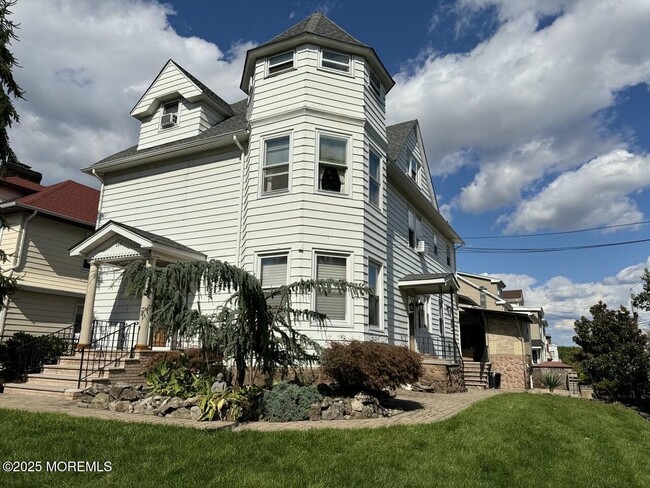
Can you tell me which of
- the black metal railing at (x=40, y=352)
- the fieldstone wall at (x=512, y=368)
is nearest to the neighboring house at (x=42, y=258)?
the black metal railing at (x=40, y=352)

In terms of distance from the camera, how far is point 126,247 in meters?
12.4

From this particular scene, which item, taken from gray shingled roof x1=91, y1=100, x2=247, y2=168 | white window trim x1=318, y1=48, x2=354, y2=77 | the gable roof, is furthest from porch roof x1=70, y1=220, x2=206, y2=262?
white window trim x1=318, y1=48, x2=354, y2=77

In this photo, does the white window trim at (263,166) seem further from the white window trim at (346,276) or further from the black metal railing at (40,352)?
the black metal railing at (40,352)

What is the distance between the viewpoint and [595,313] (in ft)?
51.7

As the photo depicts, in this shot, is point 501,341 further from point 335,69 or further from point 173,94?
point 173,94

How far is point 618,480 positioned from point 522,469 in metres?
1.30

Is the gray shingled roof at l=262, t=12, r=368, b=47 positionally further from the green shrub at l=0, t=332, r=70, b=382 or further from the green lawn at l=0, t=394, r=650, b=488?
the green lawn at l=0, t=394, r=650, b=488

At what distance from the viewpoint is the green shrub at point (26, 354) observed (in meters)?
11.7

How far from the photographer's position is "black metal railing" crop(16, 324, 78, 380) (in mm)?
11938

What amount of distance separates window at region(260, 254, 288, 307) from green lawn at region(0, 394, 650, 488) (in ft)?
17.9

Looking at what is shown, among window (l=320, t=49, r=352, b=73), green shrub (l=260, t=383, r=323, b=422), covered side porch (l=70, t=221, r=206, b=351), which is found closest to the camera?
green shrub (l=260, t=383, r=323, b=422)

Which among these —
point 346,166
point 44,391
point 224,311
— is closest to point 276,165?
point 346,166

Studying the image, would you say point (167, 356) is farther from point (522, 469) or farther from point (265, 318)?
point (522, 469)

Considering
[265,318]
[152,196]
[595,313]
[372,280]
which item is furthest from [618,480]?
[152,196]
